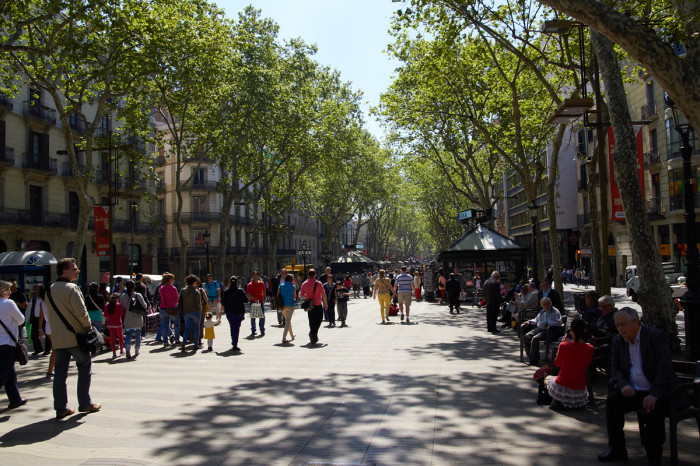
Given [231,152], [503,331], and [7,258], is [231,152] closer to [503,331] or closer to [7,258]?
[7,258]

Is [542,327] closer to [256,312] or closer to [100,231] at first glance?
[256,312]

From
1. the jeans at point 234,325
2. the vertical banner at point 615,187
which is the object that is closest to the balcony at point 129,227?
the jeans at point 234,325

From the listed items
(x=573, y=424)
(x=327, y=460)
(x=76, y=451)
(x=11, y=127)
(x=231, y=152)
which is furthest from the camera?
(x=231, y=152)

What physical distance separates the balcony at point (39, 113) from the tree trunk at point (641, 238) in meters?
28.2

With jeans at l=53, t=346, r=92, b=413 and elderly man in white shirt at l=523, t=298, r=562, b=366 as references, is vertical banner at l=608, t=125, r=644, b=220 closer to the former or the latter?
elderly man in white shirt at l=523, t=298, r=562, b=366

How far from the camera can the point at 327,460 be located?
493cm

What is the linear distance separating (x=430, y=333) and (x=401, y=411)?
8.05 metres

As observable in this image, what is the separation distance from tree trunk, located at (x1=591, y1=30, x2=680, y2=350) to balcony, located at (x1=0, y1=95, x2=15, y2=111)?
92.5 ft

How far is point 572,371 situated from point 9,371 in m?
7.00

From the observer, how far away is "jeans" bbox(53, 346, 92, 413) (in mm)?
6547

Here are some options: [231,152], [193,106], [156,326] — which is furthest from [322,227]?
A: [156,326]

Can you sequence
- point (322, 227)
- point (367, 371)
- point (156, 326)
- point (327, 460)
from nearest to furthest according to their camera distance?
point (327, 460)
point (367, 371)
point (156, 326)
point (322, 227)

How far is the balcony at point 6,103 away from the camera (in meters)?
27.8

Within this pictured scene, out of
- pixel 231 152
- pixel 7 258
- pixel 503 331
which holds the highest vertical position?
pixel 231 152
